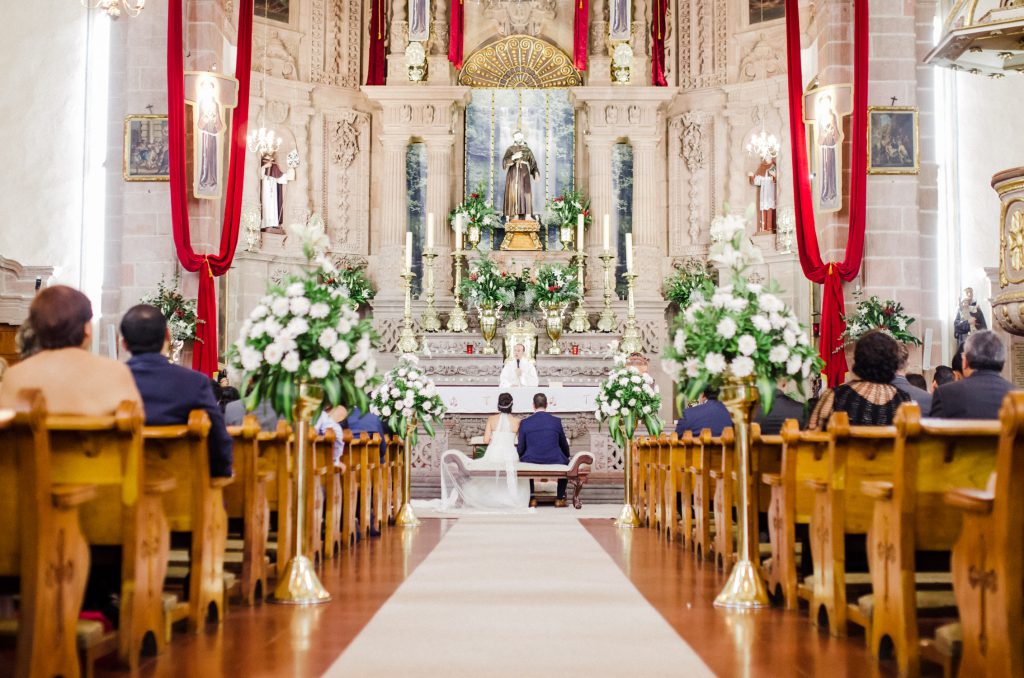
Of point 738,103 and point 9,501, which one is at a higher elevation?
point 738,103

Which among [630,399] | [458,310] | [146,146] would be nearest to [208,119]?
[146,146]

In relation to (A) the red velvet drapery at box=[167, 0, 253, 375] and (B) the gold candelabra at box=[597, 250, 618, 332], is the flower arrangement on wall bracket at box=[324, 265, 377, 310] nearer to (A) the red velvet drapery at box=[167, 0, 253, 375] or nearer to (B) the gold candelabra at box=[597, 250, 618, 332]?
(B) the gold candelabra at box=[597, 250, 618, 332]

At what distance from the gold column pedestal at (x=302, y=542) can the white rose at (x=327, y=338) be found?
0.97ft

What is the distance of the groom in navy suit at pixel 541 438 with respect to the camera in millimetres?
12578

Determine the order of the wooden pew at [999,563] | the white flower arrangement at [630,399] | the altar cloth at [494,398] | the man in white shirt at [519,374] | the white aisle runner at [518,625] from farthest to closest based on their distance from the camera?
the man in white shirt at [519,374] → the altar cloth at [494,398] → the white flower arrangement at [630,399] → the white aisle runner at [518,625] → the wooden pew at [999,563]

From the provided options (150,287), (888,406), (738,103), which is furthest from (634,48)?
(888,406)

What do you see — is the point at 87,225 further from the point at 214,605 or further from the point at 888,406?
the point at 888,406

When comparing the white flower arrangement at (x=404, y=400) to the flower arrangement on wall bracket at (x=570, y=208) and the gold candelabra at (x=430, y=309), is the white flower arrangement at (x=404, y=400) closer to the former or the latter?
the gold candelabra at (x=430, y=309)

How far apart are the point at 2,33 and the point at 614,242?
9.15 meters

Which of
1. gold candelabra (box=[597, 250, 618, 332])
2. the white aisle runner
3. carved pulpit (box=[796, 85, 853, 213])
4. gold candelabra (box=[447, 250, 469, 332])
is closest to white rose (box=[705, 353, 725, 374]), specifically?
the white aisle runner

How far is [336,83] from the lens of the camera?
60.1 feet

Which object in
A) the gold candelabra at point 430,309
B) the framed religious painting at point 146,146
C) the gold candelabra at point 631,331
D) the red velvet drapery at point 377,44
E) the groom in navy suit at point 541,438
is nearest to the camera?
the groom in navy suit at point 541,438

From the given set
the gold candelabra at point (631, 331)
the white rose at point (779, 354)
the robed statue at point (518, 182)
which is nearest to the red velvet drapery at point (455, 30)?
the robed statue at point (518, 182)

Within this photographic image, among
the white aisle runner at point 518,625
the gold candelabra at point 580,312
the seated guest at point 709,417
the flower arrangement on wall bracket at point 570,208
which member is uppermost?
the flower arrangement on wall bracket at point 570,208
